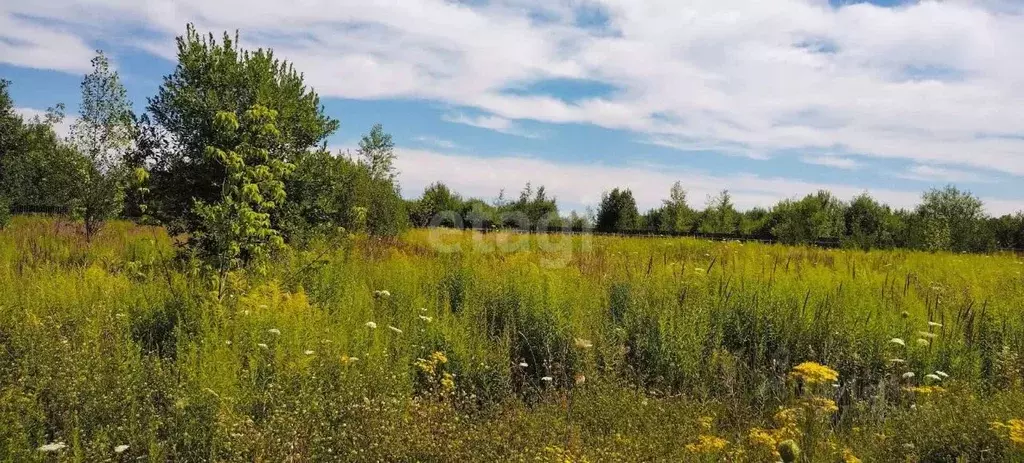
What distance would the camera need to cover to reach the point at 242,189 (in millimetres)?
5973

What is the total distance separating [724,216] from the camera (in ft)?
121

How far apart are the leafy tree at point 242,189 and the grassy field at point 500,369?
404 millimetres

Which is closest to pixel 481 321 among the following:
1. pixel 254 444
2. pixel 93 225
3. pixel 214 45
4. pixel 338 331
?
pixel 338 331

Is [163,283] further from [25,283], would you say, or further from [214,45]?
[214,45]

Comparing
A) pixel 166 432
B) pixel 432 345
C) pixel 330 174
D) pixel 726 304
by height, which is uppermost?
pixel 330 174

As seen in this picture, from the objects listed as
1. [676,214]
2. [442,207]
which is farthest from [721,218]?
[442,207]

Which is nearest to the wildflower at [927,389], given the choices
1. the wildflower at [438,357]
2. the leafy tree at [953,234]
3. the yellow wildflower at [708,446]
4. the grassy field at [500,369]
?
the grassy field at [500,369]

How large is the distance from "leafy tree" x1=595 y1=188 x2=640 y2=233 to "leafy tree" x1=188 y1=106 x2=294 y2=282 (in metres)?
35.2

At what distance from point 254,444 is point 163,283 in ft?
12.5

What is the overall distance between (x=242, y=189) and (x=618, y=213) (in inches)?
1459

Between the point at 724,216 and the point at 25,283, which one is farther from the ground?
the point at 724,216

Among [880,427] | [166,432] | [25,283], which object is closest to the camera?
[166,432]

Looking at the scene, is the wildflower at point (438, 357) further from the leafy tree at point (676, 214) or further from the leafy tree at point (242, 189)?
the leafy tree at point (676, 214)

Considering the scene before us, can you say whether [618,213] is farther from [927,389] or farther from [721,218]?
[927,389]
